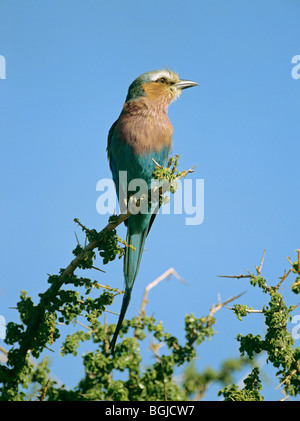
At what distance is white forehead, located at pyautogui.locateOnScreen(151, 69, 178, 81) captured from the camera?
6.14 m

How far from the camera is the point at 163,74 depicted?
6.21 meters

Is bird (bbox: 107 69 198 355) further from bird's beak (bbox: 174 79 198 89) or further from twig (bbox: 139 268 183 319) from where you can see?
twig (bbox: 139 268 183 319)

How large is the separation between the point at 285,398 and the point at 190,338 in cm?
62

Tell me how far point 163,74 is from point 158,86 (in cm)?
25

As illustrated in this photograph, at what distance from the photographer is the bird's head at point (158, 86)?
19.3 feet

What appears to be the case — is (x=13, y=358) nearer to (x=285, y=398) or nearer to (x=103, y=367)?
(x=103, y=367)

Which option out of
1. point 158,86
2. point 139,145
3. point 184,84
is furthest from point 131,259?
point 184,84

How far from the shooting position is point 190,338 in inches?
112

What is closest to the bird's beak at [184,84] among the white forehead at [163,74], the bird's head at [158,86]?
the bird's head at [158,86]

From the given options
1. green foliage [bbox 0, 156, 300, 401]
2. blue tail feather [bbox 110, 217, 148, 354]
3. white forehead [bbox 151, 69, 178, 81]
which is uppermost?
white forehead [bbox 151, 69, 178, 81]

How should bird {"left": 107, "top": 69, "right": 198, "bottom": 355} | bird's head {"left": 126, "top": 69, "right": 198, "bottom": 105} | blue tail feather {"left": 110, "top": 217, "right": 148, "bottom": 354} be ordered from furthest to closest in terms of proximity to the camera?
bird's head {"left": 126, "top": 69, "right": 198, "bottom": 105} → bird {"left": 107, "top": 69, "right": 198, "bottom": 355} → blue tail feather {"left": 110, "top": 217, "right": 148, "bottom": 354}

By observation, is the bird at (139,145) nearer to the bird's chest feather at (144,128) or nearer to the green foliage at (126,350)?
the bird's chest feather at (144,128)

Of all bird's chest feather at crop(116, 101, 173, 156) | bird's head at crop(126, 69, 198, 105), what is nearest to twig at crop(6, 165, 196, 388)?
bird's chest feather at crop(116, 101, 173, 156)
